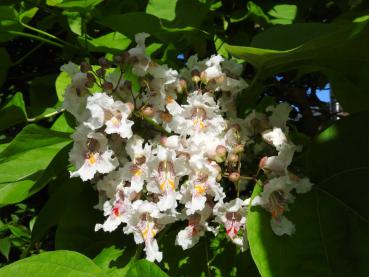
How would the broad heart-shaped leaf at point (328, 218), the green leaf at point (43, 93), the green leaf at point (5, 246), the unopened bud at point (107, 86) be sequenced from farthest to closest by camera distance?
the green leaf at point (5, 246), the green leaf at point (43, 93), the unopened bud at point (107, 86), the broad heart-shaped leaf at point (328, 218)

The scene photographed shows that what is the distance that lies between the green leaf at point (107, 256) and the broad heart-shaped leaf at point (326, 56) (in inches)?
13.5

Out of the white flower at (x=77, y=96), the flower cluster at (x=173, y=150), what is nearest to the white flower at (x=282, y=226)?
the flower cluster at (x=173, y=150)

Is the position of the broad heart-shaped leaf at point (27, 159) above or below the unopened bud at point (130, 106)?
below

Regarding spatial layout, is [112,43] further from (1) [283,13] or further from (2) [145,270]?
(2) [145,270]

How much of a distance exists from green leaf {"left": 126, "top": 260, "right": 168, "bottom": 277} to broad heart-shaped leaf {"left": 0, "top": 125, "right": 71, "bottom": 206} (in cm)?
38

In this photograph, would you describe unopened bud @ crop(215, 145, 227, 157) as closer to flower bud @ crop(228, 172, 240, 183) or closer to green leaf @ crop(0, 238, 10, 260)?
flower bud @ crop(228, 172, 240, 183)

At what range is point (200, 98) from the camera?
0.87 m

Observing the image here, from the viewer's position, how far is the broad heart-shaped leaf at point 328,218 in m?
0.74

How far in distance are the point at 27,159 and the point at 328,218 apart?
0.57m

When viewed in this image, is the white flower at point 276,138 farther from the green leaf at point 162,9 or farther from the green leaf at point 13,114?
the green leaf at point 13,114

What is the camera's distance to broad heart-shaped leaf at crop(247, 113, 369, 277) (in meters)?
0.74

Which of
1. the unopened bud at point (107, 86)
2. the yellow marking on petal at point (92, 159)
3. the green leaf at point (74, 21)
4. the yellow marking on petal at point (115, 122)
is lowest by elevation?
the green leaf at point (74, 21)

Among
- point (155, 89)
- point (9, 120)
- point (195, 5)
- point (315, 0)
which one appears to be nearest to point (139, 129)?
point (155, 89)

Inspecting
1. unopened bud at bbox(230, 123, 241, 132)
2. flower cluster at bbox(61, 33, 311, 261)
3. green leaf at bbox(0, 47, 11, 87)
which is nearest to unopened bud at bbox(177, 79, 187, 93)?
flower cluster at bbox(61, 33, 311, 261)
